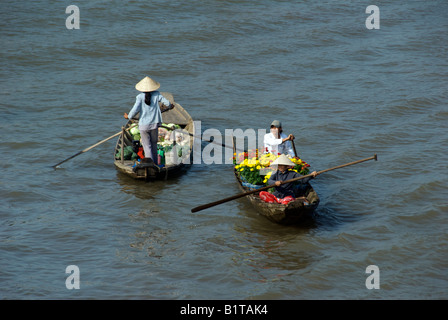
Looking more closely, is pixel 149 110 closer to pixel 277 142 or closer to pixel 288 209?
pixel 277 142

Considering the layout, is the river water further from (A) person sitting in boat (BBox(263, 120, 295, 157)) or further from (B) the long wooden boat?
(A) person sitting in boat (BBox(263, 120, 295, 157))

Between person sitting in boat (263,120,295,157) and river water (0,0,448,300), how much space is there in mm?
1133

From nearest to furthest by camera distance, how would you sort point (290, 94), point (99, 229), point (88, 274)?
point (88, 274) → point (99, 229) → point (290, 94)

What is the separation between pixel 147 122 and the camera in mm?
11422

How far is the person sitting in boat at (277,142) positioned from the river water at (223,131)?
113cm

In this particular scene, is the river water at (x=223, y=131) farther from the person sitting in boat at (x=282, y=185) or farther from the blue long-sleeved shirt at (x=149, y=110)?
the blue long-sleeved shirt at (x=149, y=110)

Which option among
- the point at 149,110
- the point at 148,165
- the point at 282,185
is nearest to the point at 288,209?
the point at 282,185

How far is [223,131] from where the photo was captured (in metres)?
14.9

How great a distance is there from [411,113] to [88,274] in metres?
10.7

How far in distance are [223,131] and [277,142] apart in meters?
4.20
